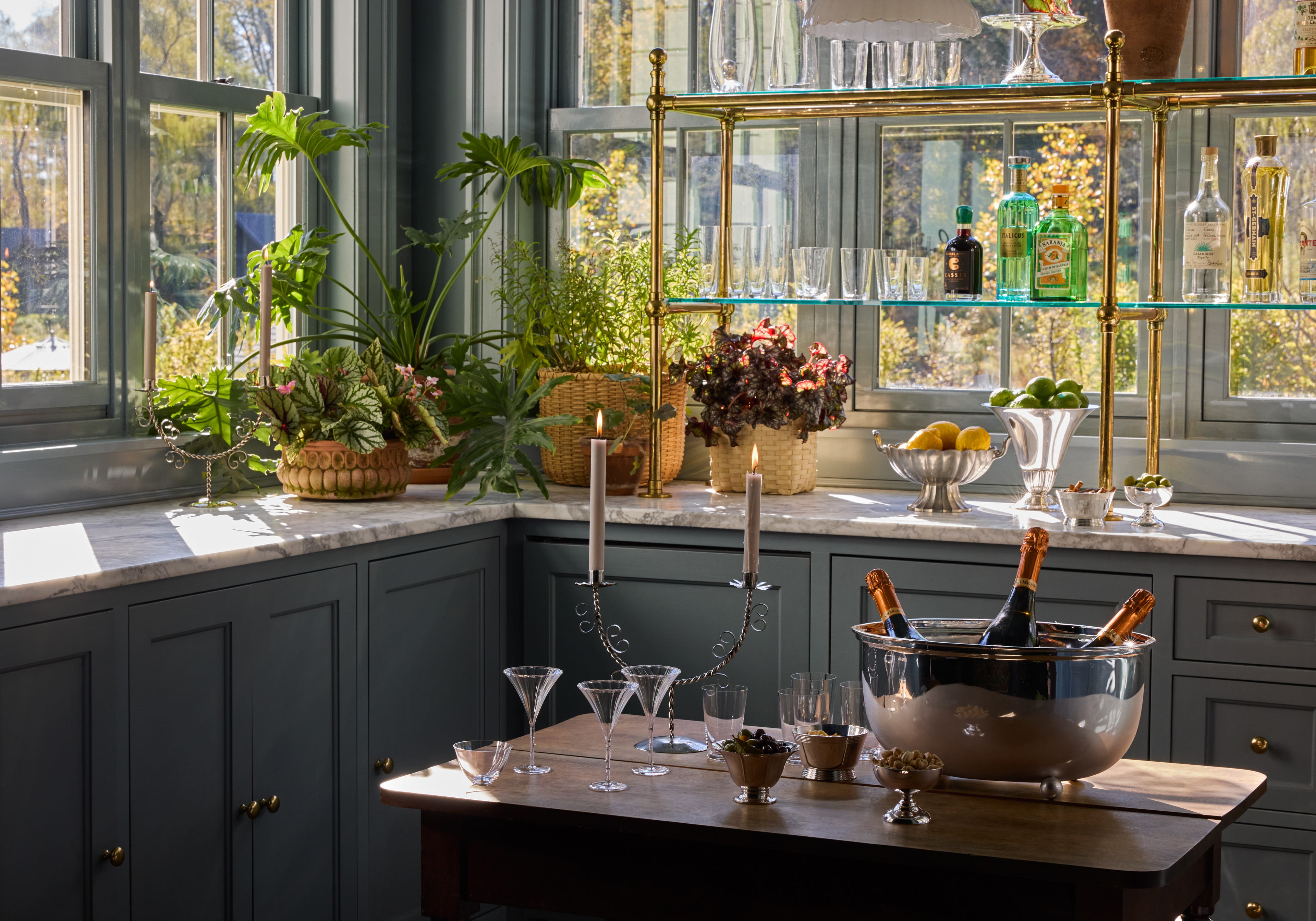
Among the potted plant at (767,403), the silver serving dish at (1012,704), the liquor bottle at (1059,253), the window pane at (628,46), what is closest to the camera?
the silver serving dish at (1012,704)

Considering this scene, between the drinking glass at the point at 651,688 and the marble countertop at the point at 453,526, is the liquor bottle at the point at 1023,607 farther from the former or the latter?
the marble countertop at the point at 453,526

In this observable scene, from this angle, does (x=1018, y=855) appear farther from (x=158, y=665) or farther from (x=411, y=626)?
(x=411, y=626)

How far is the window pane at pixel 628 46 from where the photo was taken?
3896 millimetres

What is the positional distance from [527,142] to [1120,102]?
158cm

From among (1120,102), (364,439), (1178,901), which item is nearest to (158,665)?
(364,439)

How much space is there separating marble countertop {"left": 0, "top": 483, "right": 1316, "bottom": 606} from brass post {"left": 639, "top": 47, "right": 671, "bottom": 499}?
9 centimetres

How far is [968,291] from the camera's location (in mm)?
3361

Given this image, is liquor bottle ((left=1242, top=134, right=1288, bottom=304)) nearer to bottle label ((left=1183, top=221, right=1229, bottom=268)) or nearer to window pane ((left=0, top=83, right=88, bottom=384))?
bottle label ((left=1183, top=221, right=1229, bottom=268))

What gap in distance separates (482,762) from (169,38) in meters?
2.34

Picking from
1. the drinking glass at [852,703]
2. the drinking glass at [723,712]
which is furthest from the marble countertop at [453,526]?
the drinking glass at [852,703]

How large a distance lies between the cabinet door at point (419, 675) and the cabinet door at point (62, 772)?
670 millimetres

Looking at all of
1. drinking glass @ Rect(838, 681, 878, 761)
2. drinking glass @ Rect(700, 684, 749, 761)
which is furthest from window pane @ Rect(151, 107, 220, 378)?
drinking glass @ Rect(838, 681, 878, 761)

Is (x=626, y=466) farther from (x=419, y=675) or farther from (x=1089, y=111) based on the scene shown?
(x=1089, y=111)

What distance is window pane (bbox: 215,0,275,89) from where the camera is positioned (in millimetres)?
3529
